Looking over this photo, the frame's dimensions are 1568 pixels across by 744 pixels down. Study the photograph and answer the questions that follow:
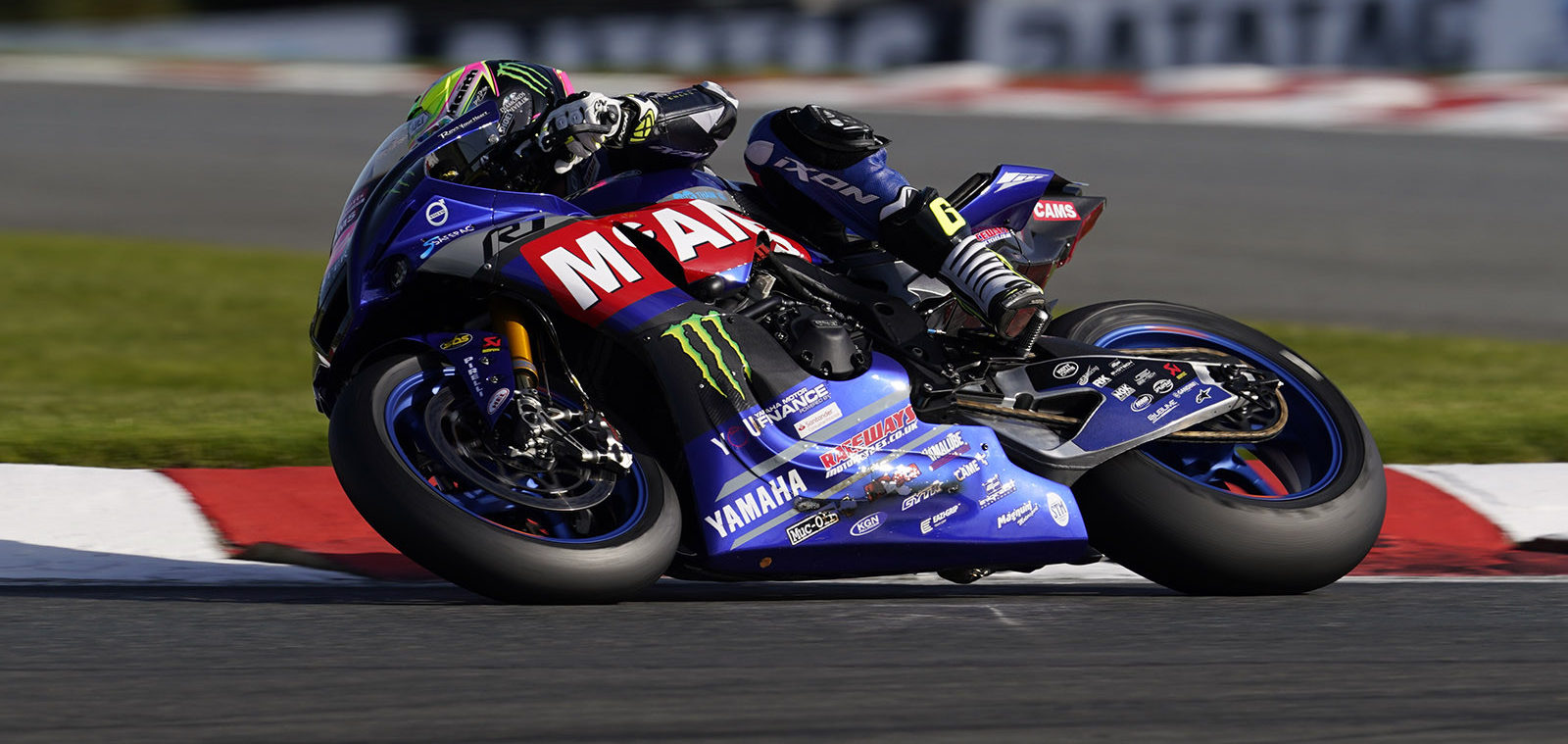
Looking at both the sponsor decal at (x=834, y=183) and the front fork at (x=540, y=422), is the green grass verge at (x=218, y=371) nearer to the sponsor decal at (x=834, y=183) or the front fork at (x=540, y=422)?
the front fork at (x=540, y=422)

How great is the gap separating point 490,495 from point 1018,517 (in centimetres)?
113

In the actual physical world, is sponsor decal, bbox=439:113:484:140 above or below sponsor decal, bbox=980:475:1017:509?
above

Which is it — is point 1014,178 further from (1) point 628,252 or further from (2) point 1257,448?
(1) point 628,252

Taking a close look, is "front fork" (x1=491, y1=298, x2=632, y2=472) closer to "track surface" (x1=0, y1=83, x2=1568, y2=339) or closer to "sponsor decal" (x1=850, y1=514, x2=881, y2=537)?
"sponsor decal" (x1=850, y1=514, x2=881, y2=537)

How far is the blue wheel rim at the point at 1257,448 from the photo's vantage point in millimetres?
4582

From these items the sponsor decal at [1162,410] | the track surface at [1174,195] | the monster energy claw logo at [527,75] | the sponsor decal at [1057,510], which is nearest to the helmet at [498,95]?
the monster energy claw logo at [527,75]

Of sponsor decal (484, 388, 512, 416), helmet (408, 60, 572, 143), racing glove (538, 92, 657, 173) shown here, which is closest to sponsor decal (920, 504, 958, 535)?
sponsor decal (484, 388, 512, 416)

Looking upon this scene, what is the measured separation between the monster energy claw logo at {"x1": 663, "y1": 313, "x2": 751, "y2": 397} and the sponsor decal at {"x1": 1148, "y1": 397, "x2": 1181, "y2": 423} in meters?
0.92

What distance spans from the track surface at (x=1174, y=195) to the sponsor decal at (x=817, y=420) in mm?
6665

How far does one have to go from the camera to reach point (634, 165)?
181 inches

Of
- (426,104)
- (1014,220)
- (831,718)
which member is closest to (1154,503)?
(1014,220)

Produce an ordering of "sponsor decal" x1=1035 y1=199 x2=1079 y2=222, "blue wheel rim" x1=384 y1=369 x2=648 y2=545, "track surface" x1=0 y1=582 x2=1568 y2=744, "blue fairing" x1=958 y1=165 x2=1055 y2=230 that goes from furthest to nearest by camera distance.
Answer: "sponsor decal" x1=1035 y1=199 x2=1079 y2=222 < "blue fairing" x1=958 y1=165 x2=1055 y2=230 < "blue wheel rim" x1=384 y1=369 x2=648 y2=545 < "track surface" x1=0 y1=582 x2=1568 y2=744

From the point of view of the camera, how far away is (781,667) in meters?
3.54

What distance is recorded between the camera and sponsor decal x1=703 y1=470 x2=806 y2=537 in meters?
4.10
